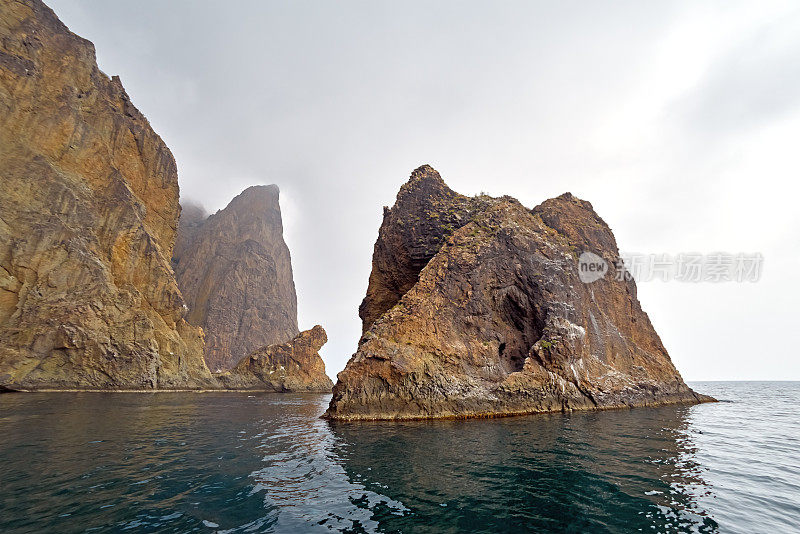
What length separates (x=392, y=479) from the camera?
33.6 feet

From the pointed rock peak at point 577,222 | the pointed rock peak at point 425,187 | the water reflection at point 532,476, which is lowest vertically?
the water reflection at point 532,476

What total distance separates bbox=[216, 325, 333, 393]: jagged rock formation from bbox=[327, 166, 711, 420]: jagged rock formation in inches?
1585

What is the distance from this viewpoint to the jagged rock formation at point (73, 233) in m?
40.7

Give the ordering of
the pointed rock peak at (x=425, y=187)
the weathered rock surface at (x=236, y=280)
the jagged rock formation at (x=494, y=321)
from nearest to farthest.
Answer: the jagged rock formation at (x=494, y=321), the pointed rock peak at (x=425, y=187), the weathered rock surface at (x=236, y=280)

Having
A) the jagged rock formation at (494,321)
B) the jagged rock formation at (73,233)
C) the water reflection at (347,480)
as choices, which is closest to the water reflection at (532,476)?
the water reflection at (347,480)

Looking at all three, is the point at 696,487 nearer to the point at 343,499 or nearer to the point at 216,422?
the point at 343,499

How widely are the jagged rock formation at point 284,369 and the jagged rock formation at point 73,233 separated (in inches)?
283

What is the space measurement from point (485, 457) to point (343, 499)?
20.3 feet

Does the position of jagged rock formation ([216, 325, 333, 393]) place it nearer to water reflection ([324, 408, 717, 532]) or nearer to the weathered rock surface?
the weathered rock surface

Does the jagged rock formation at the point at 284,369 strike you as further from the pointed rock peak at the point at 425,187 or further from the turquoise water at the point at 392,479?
the turquoise water at the point at 392,479

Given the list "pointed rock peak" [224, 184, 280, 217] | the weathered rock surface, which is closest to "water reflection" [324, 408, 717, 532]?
the weathered rock surface

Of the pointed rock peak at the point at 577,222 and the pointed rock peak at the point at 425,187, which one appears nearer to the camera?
the pointed rock peak at the point at 425,187

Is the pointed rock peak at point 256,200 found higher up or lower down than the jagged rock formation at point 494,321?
higher up

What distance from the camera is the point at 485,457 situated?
41.7ft
